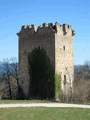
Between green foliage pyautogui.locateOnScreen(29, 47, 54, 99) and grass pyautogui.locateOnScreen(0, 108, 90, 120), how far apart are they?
455 inches

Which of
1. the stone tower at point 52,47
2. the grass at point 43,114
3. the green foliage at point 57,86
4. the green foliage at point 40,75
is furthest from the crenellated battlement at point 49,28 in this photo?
the grass at point 43,114

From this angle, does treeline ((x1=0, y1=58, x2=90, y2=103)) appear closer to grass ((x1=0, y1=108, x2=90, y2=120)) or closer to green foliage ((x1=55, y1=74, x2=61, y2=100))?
green foliage ((x1=55, y1=74, x2=61, y2=100))

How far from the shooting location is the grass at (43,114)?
22.1 metres

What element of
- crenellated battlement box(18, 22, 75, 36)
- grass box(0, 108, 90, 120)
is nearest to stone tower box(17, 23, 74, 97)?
crenellated battlement box(18, 22, 75, 36)

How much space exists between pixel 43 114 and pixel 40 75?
13399mm

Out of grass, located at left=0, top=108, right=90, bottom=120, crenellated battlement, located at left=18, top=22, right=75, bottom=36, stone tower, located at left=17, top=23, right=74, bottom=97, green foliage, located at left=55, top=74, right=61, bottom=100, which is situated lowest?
grass, located at left=0, top=108, right=90, bottom=120

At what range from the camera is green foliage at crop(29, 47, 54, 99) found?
116 feet

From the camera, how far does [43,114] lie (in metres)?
22.6

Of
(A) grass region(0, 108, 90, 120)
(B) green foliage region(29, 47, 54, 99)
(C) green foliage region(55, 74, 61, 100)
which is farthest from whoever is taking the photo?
(B) green foliage region(29, 47, 54, 99)

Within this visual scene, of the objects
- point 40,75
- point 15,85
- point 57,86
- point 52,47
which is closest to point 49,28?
point 52,47

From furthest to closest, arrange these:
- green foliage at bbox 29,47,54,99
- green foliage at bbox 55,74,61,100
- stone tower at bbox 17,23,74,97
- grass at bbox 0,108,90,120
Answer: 1. stone tower at bbox 17,23,74,97
2. green foliage at bbox 29,47,54,99
3. green foliage at bbox 55,74,61,100
4. grass at bbox 0,108,90,120

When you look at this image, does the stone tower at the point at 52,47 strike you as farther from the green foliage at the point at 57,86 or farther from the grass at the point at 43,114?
the grass at the point at 43,114

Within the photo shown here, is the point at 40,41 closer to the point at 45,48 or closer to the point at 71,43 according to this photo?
the point at 45,48

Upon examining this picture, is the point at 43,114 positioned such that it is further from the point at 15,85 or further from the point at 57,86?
the point at 15,85
